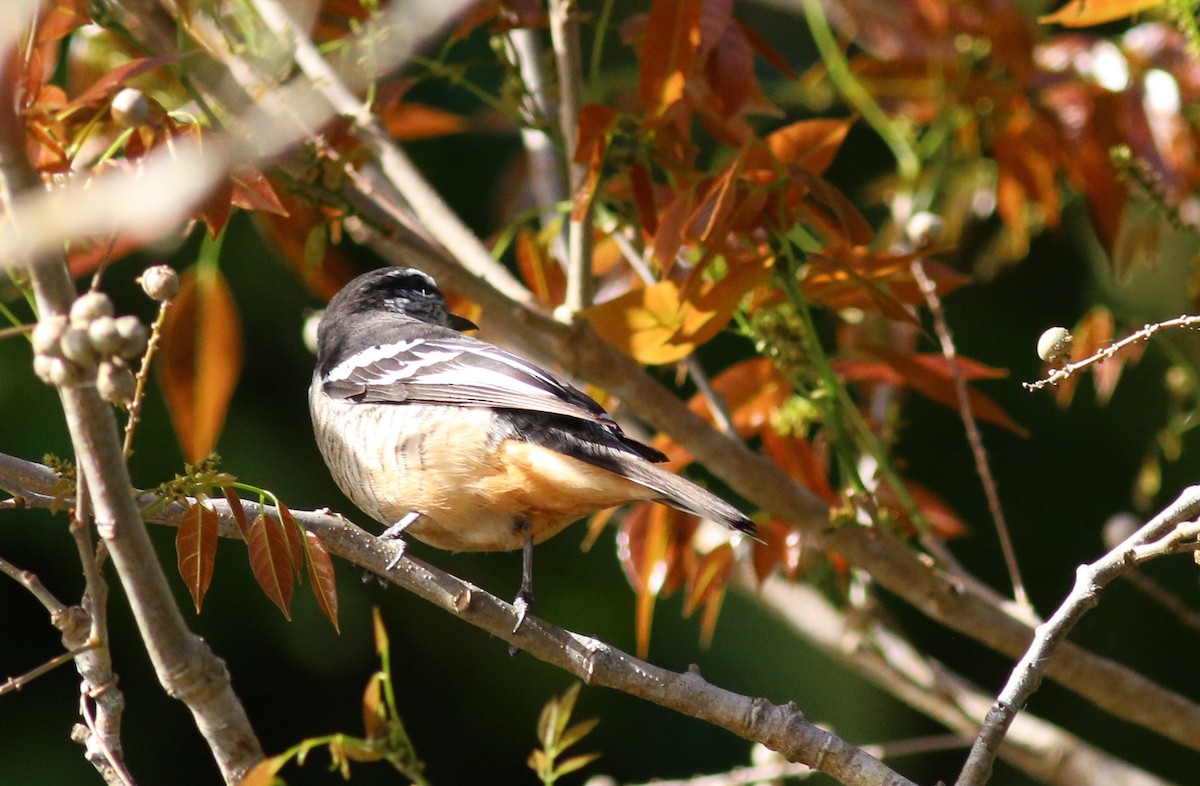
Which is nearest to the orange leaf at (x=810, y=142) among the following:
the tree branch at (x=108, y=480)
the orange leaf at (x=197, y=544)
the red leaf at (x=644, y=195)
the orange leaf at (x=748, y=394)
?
the red leaf at (x=644, y=195)

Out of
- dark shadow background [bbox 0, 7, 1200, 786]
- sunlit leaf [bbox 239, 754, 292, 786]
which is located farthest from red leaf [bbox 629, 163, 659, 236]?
dark shadow background [bbox 0, 7, 1200, 786]

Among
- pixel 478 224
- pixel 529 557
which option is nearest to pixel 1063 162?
pixel 529 557

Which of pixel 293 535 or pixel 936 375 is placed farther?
pixel 936 375

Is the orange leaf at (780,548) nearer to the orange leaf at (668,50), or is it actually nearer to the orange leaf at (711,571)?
the orange leaf at (711,571)

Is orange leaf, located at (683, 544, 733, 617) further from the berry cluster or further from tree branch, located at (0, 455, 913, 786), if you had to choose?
the berry cluster

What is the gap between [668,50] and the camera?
2.96 meters

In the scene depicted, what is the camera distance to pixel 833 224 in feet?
11.0

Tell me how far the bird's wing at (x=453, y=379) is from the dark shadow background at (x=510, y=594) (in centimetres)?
145

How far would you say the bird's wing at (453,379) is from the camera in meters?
3.24

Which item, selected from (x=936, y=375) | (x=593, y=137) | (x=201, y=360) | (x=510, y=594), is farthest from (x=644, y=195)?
(x=510, y=594)

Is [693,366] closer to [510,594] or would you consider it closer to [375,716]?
[375,716]

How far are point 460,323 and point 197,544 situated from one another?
1.96 metres

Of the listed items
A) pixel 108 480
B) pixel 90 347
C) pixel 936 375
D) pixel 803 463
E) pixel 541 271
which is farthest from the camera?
pixel 541 271

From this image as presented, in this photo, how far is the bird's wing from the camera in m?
3.24
